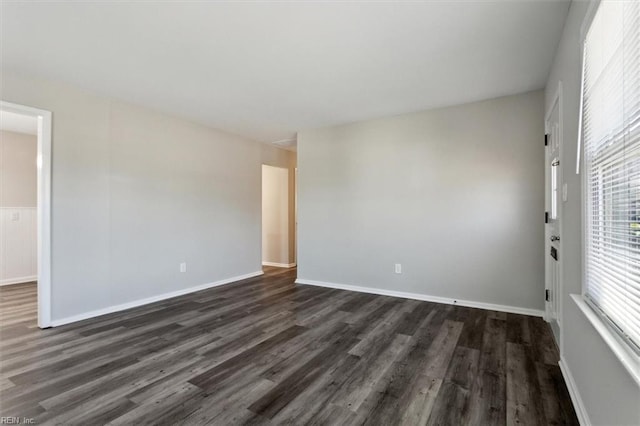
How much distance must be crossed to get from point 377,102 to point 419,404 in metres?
3.19

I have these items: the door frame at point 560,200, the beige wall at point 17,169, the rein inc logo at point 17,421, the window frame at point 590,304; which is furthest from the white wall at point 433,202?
the beige wall at point 17,169

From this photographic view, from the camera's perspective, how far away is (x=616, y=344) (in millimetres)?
1209

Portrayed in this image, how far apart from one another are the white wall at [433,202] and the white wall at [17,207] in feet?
15.5

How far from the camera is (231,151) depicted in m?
5.18

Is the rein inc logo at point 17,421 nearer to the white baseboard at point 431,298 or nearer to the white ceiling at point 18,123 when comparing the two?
the white baseboard at point 431,298

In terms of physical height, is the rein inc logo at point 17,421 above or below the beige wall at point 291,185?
below

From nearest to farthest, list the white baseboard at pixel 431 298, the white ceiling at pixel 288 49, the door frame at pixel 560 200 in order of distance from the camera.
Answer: the white ceiling at pixel 288 49 → the door frame at pixel 560 200 → the white baseboard at pixel 431 298

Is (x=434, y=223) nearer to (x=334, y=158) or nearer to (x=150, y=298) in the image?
(x=334, y=158)

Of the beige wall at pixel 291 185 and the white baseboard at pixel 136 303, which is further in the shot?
the beige wall at pixel 291 185

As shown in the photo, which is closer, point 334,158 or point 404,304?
point 404,304

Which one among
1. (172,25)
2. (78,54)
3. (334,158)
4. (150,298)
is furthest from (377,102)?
(150,298)

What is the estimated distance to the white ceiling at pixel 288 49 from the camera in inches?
80.0

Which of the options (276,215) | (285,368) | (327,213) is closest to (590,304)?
(285,368)

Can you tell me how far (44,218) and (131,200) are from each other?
0.88 meters
